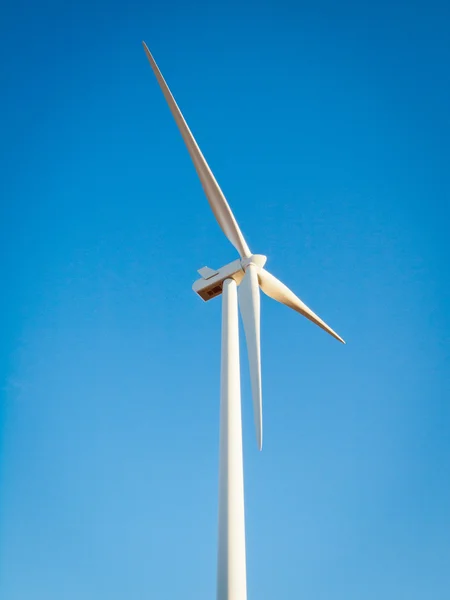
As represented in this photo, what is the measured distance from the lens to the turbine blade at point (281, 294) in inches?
760

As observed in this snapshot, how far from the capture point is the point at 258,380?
15609 mm

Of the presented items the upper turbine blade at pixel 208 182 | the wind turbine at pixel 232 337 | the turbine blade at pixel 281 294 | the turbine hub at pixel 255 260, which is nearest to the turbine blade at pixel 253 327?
the wind turbine at pixel 232 337

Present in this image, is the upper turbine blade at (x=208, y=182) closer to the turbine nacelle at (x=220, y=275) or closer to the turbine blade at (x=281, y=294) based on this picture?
the turbine nacelle at (x=220, y=275)

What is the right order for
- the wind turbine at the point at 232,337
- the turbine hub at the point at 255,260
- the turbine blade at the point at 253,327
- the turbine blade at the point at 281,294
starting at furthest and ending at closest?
the turbine blade at the point at 281,294
the turbine hub at the point at 255,260
the turbine blade at the point at 253,327
the wind turbine at the point at 232,337

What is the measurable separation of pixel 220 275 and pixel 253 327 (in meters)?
2.73

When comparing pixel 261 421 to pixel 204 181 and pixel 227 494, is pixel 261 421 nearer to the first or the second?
pixel 227 494

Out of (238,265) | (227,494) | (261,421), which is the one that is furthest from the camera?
(238,265)

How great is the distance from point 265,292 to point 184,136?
6242mm

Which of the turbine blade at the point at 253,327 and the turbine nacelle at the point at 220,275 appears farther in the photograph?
the turbine nacelle at the point at 220,275

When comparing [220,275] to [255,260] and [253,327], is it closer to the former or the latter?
[255,260]

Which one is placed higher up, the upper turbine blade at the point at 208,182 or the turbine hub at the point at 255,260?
the upper turbine blade at the point at 208,182

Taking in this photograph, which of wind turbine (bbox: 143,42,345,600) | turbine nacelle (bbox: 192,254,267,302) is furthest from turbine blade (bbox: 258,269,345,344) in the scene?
turbine nacelle (bbox: 192,254,267,302)

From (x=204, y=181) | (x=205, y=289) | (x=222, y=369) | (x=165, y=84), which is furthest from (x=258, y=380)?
(x=165, y=84)

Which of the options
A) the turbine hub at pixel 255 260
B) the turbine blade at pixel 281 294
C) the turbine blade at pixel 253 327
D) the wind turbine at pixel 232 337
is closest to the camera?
the wind turbine at pixel 232 337
